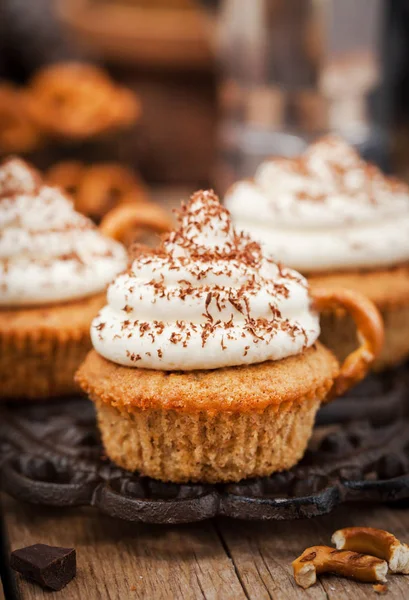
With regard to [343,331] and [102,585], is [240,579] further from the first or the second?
[343,331]

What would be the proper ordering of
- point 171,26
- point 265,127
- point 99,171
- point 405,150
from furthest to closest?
1. point 171,26
2. point 405,150
3. point 265,127
4. point 99,171

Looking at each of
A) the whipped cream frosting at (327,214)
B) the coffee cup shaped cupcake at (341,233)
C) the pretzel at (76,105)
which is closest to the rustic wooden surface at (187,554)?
the coffee cup shaped cupcake at (341,233)

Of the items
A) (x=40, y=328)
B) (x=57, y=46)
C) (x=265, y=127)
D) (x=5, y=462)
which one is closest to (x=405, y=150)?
(x=265, y=127)

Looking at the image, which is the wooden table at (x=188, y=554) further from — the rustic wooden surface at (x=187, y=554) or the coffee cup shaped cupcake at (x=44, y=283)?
the coffee cup shaped cupcake at (x=44, y=283)

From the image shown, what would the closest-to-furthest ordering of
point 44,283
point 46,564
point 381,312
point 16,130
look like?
point 46,564, point 44,283, point 381,312, point 16,130

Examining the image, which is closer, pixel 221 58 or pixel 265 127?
pixel 265 127

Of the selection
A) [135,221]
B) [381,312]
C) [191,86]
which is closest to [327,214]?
[381,312]

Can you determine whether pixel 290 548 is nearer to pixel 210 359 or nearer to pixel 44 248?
pixel 210 359

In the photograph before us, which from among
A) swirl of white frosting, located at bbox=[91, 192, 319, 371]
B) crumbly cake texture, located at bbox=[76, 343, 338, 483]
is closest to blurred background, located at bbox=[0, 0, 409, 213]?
swirl of white frosting, located at bbox=[91, 192, 319, 371]
